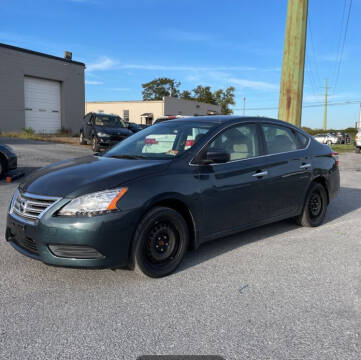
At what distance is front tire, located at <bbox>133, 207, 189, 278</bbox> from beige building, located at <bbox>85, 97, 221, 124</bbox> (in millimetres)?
45212

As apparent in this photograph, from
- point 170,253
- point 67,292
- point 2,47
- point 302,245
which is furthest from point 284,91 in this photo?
point 2,47

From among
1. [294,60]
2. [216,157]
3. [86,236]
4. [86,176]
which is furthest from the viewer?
[294,60]

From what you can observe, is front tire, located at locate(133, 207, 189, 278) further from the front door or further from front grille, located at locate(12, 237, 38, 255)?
front grille, located at locate(12, 237, 38, 255)

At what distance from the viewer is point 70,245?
3316mm

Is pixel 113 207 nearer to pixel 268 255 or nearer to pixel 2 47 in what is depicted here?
pixel 268 255

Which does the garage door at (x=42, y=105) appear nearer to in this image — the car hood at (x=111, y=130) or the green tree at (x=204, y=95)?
the car hood at (x=111, y=130)

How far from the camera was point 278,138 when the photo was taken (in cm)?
522

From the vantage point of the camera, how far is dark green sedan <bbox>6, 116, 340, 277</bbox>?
3.34 m

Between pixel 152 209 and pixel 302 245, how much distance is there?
226cm

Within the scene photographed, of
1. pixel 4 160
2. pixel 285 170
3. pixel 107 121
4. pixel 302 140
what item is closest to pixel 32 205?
pixel 285 170

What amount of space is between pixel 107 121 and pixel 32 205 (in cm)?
1502

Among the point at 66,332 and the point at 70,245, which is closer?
the point at 66,332

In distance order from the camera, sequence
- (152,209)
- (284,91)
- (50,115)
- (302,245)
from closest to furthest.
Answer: (152,209), (302,245), (284,91), (50,115)

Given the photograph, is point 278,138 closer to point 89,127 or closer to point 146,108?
point 89,127
